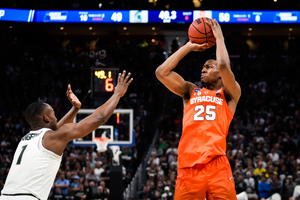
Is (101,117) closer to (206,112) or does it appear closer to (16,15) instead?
(206,112)

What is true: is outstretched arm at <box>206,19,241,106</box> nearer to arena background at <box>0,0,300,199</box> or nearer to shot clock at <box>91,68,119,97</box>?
shot clock at <box>91,68,119,97</box>

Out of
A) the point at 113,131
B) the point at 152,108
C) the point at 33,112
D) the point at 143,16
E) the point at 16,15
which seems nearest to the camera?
the point at 33,112

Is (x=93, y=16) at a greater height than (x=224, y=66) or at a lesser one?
greater

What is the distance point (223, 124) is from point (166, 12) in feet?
44.0

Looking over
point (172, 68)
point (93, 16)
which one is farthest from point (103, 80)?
point (93, 16)

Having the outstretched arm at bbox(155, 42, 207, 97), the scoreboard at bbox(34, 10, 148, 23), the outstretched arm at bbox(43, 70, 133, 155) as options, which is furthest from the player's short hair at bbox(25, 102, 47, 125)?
the scoreboard at bbox(34, 10, 148, 23)

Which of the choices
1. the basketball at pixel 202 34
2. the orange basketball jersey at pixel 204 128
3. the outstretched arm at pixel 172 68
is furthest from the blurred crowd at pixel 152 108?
the orange basketball jersey at pixel 204 128

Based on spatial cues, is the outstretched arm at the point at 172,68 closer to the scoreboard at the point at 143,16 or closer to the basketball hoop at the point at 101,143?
the basketball hoop at the point at 101,143

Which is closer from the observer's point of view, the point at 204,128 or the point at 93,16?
the point at 204,128

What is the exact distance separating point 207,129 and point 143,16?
13693 mm

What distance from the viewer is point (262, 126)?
14.5 m

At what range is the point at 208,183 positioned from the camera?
143 inches

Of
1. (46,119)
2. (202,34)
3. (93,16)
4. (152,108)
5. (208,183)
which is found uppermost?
(93,16)

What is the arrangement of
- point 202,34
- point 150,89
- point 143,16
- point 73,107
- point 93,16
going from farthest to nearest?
point 150,89 → point 93,16 → point 143,16 → point 73,107 → point 202,34
